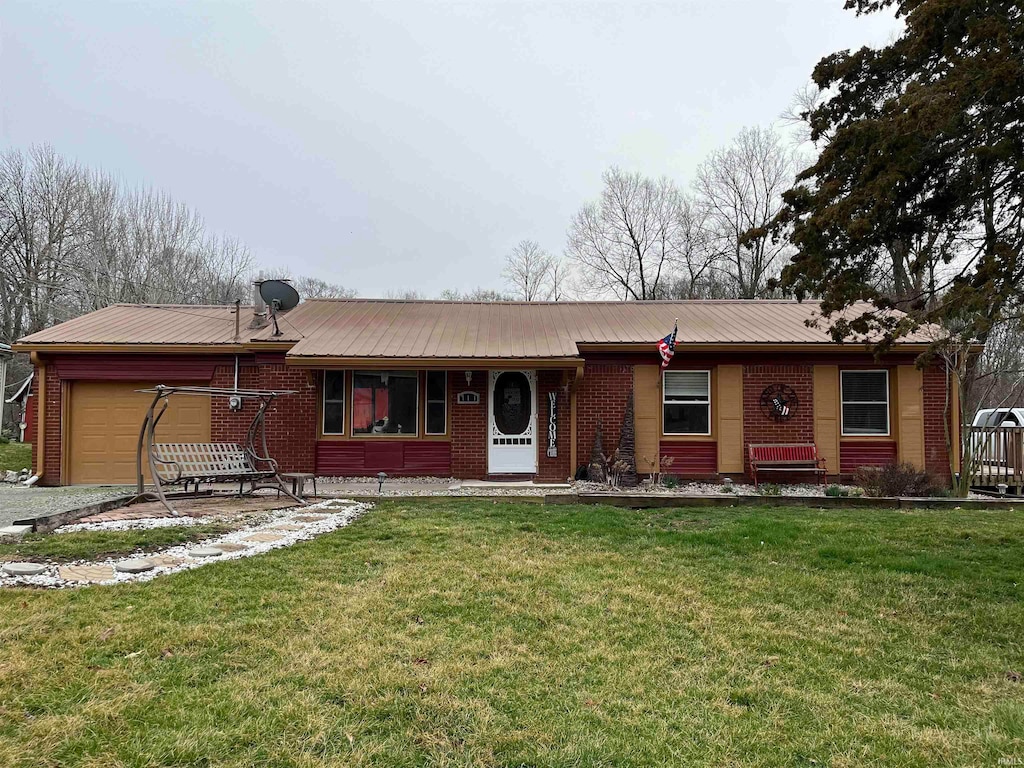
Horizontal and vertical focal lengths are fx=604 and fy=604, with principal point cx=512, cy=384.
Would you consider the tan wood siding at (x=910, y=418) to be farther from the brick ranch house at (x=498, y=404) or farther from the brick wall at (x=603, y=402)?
the brick wall at (x=603, y=402)

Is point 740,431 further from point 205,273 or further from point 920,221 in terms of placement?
point 205,273

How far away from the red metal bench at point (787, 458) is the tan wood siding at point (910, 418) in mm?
1639

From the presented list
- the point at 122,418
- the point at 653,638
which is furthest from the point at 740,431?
the point at 122,418

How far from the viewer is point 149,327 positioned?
12.6 meters

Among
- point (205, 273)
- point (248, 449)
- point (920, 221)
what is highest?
point (205, 273)

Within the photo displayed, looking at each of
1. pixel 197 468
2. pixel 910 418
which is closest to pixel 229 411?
pixel 197 468

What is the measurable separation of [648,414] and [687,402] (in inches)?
33.8

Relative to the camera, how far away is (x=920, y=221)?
596cm

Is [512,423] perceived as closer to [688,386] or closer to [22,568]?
[688,386]

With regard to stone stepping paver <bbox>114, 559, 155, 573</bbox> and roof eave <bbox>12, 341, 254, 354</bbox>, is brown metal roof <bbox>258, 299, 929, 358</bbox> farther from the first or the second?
stone stepping paver <bbox>114, 559, 155, 573</bbox>

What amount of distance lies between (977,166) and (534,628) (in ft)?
18.0

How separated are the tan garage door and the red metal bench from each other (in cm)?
1085

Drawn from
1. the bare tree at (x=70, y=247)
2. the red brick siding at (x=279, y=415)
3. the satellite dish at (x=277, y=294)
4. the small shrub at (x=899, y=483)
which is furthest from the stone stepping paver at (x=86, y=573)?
the bare tree at (x=70, y=247)

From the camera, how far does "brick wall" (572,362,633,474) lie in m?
11.8
